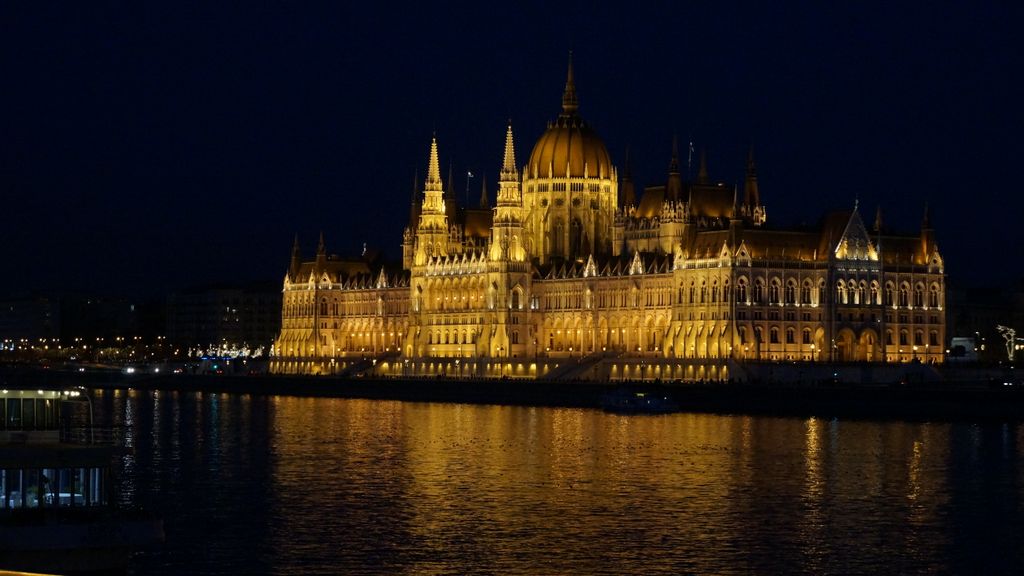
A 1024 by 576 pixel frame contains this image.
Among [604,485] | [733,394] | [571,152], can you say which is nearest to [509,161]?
[571,152]

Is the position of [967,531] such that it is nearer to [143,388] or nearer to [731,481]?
[731,481]

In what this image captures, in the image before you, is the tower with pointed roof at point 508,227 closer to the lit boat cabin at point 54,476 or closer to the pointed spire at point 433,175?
the pointed spire at point 433,175

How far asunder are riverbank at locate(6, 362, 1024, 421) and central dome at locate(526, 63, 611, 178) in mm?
26223

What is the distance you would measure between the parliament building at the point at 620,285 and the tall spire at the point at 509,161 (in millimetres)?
197

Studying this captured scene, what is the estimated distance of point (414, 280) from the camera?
610 ft

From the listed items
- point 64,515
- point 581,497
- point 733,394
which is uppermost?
point 733,394

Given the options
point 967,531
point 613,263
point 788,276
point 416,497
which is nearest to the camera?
point 967,531

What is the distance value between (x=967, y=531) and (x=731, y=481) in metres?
15.7

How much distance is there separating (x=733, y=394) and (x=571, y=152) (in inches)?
2092

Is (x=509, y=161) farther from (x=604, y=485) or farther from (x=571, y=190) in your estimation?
(x=604, y=485)

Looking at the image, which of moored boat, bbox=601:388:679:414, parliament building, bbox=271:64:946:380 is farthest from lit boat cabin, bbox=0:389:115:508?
parliament building, bbox=271:64:946:380

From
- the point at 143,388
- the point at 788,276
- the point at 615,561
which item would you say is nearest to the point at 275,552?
the point at 615,561

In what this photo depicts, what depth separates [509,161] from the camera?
17712 cm

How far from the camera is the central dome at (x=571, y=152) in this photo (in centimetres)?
17700
